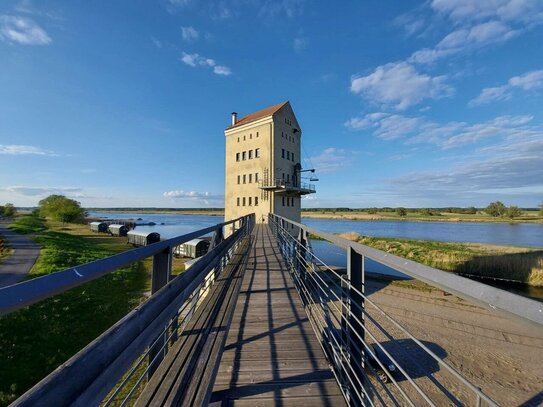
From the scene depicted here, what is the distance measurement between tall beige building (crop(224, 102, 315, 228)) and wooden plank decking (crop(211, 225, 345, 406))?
57.8 ft

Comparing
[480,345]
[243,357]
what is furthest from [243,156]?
[243,357]

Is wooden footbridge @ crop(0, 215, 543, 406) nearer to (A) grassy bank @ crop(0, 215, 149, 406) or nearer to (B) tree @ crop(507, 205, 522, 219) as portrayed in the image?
(A) grassy bank @ crop(0, 215, 149, 406)

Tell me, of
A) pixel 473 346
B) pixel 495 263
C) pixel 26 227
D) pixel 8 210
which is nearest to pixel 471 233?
pixel 495 263

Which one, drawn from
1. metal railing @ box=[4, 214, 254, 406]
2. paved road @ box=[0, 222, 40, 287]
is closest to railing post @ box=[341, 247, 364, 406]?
metal railing @ box=[4, 214, 254, 406]

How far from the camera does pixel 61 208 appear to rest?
201 ft

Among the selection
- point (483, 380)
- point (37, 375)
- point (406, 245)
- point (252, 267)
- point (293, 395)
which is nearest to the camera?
point (293, 395)

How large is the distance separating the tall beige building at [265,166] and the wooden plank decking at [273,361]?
17604 millimetres

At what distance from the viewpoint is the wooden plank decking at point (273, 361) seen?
242 cm

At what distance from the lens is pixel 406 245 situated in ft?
113

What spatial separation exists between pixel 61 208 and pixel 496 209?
125903mm

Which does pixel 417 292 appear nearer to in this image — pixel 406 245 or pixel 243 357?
pixel 406 245

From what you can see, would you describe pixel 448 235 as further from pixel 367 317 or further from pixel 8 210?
Answer: pixel 8 210

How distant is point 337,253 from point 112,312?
97.9ft

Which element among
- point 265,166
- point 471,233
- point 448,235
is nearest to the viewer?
point 265,166
